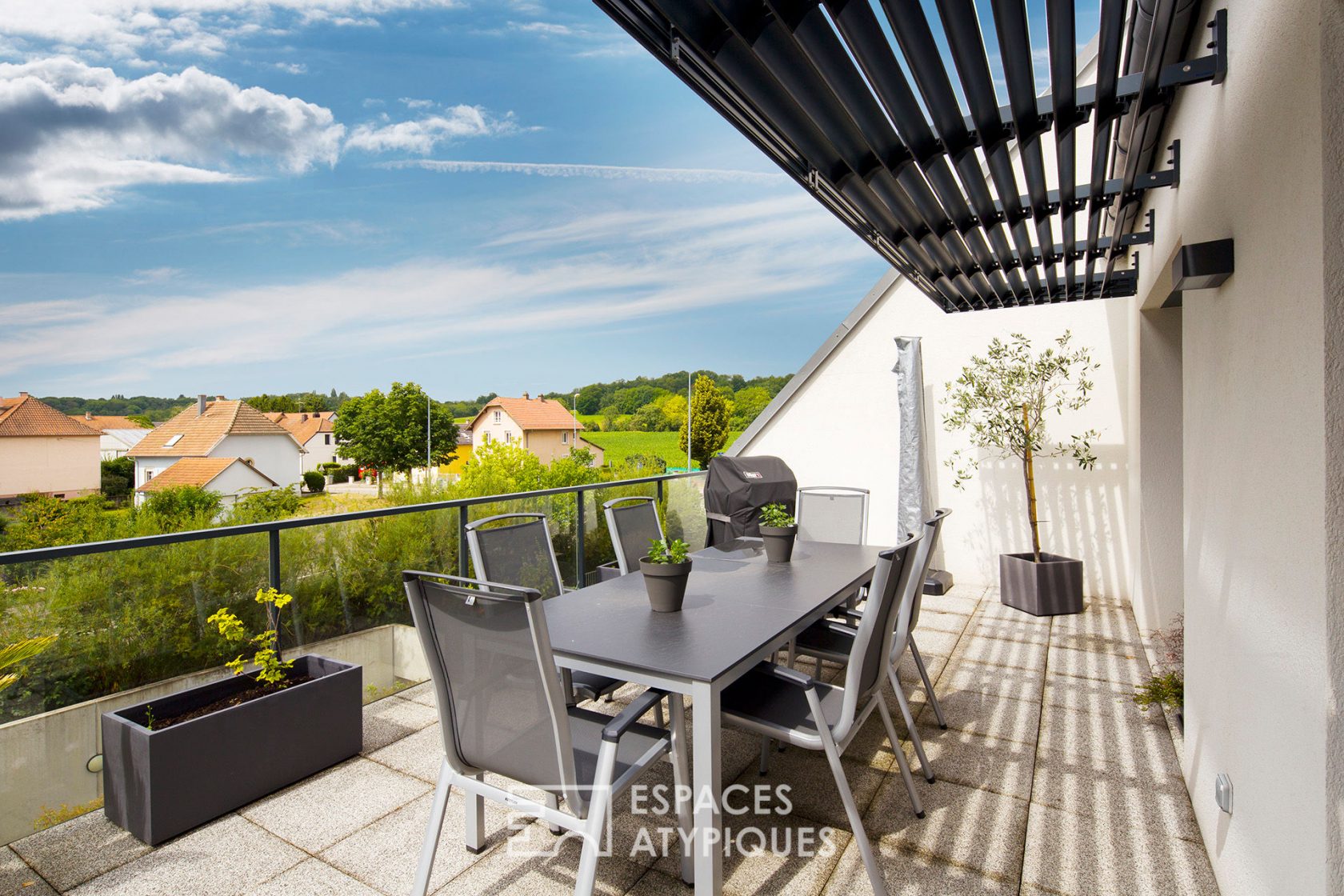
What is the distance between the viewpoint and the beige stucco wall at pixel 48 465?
Result: 44312mm

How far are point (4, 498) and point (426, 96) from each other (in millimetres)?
42868

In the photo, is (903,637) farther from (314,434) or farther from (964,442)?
(314,434)

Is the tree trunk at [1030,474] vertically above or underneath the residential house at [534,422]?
underneath

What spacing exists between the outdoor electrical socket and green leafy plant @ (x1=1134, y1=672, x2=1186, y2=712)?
4.54 ft

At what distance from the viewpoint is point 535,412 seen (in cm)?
5744

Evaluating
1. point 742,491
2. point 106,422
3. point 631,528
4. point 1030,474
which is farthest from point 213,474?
point 1030,474

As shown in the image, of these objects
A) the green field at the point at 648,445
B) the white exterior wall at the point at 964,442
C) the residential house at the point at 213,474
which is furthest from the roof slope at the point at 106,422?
the white exterior wall at the point at 964,442

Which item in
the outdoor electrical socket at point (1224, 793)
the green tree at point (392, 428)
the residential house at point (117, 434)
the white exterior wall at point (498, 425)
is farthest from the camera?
the green tree at point (392, 428)

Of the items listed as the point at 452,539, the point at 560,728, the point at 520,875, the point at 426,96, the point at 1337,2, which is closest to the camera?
the point at 1337,2

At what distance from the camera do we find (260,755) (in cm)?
284

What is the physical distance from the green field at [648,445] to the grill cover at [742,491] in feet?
120

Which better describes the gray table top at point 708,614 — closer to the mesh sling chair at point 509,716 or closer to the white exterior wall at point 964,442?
the mesh sling chair at point 509,716

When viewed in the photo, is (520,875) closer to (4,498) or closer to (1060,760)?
(1060,760)

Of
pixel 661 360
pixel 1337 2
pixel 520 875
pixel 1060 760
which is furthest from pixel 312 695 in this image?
pixel 661 360
